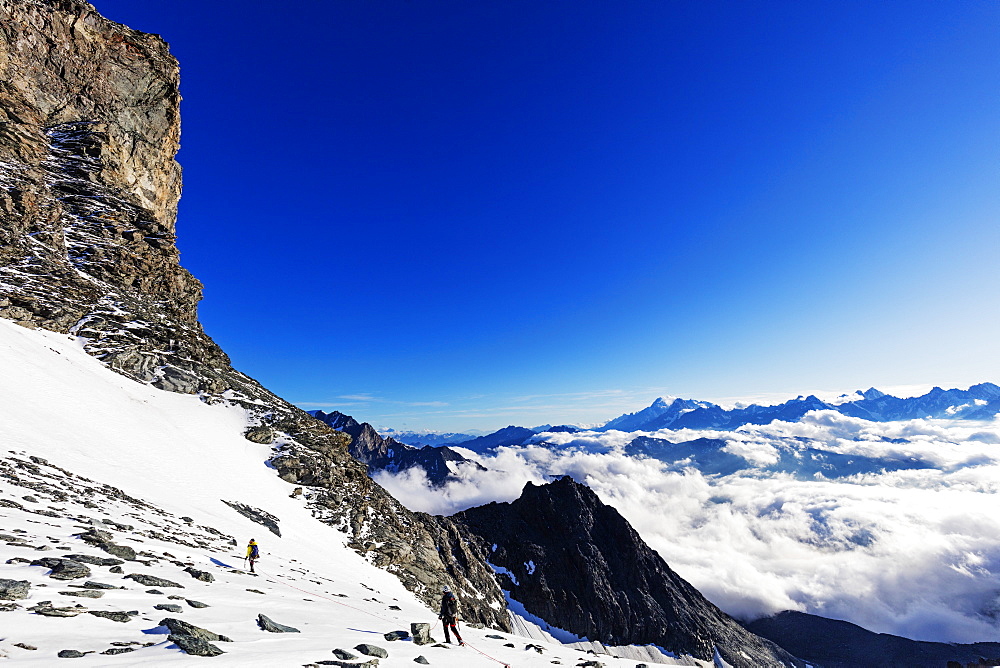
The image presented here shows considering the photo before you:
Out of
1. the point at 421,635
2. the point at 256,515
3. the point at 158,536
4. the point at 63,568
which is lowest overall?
the point at 421,635

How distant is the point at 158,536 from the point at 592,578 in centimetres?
15997

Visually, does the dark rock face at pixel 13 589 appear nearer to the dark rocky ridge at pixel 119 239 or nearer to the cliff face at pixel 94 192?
the dark rocky ridge at pixel 119 239

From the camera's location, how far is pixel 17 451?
2239 centimetres

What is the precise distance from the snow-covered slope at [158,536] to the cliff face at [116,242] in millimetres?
3971

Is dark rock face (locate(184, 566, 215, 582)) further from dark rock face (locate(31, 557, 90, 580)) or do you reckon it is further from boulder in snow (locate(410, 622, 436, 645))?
boulder in snow (locate(410, 622, 436, 645))

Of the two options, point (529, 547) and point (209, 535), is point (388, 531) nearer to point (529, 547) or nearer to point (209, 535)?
point (209, 535)

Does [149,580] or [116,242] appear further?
[116,242]

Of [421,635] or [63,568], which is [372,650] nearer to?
[421,635]

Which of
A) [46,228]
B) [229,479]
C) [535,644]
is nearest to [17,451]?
[229,479]

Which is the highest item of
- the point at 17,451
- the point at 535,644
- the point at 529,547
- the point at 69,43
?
the point at 69,43

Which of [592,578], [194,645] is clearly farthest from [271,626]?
[592,578]

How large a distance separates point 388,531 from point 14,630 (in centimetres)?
4784

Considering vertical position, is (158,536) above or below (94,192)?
below

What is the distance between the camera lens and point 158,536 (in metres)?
19.8
